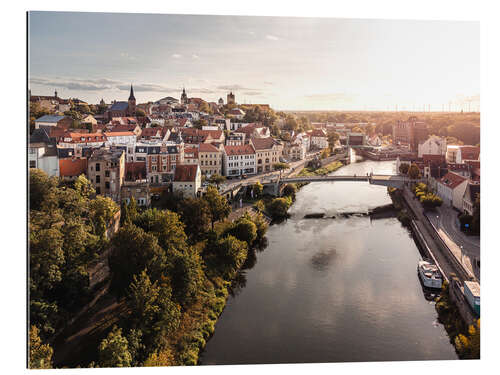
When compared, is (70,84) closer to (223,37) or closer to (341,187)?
(223,37)

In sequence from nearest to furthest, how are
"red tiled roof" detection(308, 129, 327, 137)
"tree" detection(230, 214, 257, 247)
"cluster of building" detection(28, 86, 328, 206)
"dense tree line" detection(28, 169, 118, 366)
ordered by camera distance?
"dense tree line" detection(28, 169, 118, 366) < "cluster of building" detection(28, 86, 328, 206) < "tree" detection(230, 214, 257, 247) < "red tiled roof" detection(308, 129, 327, 137)

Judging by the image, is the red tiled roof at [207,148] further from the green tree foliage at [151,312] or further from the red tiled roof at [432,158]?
the red tiled roof at [432,158]

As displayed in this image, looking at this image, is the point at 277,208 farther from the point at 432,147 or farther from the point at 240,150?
the point at 432,147

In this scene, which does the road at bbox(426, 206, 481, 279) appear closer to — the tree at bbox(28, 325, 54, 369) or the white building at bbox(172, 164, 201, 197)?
the white building at bbox(172, 164, 201, 197)

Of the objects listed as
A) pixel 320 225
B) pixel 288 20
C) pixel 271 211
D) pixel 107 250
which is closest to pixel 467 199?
pixel 320 225

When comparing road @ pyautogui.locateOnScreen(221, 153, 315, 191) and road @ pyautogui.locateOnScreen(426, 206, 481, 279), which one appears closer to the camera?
road @ pyautogui.locateOnScreen(426, 206, 481, 279)

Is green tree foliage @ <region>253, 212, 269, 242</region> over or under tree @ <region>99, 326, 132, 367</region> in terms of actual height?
over

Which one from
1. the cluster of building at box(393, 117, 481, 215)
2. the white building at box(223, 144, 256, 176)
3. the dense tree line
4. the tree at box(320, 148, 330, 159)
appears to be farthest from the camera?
the tree at box(320, 148, 330, 159)

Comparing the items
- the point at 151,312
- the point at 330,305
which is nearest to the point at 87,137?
the point at 151,312

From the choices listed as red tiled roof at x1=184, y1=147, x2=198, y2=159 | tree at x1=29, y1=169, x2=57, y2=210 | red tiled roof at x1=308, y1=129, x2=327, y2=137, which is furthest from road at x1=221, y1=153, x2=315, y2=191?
red tiled roof at x1=308, y1=129, x2=327, y2=137
